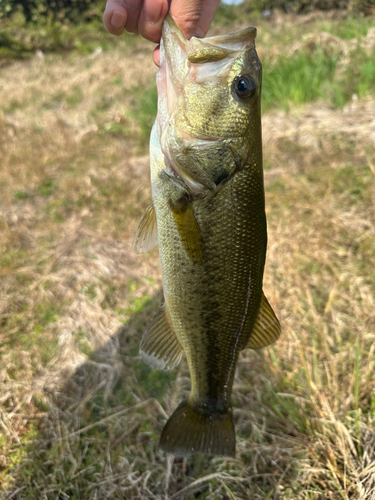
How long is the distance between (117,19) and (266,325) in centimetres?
150

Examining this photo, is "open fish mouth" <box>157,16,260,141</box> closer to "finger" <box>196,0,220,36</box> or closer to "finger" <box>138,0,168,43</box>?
"finger" <box>138,0,168,43</box>

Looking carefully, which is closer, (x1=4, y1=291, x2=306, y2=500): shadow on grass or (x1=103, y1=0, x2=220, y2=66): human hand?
(x1=103, y1=0, x2=220, y2=66): human hand

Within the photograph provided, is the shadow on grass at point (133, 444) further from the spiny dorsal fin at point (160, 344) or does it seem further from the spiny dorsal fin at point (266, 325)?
the spiny dorsal fin at point (266, 325)

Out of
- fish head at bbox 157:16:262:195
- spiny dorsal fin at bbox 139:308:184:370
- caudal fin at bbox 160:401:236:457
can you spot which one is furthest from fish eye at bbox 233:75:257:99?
caudal fin at bbox 160:401:236:457

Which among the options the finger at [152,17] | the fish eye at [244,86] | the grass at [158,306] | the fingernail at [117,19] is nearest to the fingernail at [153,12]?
the finger at [152,17]

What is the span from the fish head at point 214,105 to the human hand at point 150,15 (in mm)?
98

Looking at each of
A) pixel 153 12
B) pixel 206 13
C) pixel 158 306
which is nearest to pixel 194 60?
pixel 153 12

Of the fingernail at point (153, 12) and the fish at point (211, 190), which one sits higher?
the fingernail at point (153, 12)

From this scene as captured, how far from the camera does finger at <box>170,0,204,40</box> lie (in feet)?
4.50

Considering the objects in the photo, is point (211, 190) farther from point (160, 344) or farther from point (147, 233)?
point (160, 344)

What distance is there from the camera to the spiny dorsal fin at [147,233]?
1.48 meters

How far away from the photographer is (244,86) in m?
1.28

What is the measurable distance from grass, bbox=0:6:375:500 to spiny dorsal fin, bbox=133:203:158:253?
4.54 ft

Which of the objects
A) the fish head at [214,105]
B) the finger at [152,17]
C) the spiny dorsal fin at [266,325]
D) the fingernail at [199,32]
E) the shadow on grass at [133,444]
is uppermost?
the finger at [152,17]
